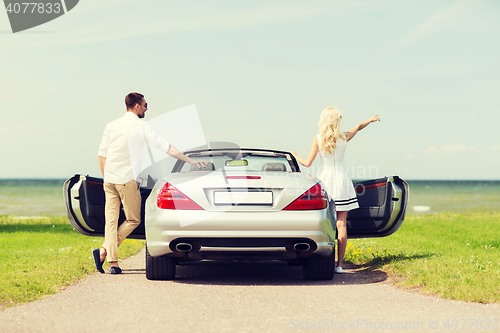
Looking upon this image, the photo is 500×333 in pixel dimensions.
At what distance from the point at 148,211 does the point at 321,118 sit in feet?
8.43

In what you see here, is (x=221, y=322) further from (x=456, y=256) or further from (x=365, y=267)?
(x=456, y=256)

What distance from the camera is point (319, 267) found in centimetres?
613

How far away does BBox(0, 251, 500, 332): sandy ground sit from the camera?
155 inches

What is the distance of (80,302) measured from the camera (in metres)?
4.87

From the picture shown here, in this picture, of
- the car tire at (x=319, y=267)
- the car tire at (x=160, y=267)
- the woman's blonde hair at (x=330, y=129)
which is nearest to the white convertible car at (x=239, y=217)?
the car tire at (x=160, y=267)

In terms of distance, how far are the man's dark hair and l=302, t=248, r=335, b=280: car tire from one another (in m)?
2.94

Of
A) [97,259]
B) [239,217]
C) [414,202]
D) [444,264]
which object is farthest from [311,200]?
[414,202]

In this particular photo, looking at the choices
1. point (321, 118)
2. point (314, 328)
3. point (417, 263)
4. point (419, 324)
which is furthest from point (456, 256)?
point (314, 328)

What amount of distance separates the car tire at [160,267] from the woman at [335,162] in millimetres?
2132

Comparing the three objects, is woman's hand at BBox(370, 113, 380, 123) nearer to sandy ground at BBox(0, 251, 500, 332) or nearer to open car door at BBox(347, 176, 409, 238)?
open car door at BBox(347, 176, 409, 238)

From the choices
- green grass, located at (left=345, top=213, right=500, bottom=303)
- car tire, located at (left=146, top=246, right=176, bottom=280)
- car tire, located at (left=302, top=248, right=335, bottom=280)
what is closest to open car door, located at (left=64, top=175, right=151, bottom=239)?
car tire, located at (left=146, top=246, right=176, bottom=280)

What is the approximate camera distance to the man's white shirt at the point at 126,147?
21.4 ft

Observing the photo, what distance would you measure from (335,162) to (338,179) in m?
0.24

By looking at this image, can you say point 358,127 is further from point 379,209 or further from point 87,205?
point 87,205
